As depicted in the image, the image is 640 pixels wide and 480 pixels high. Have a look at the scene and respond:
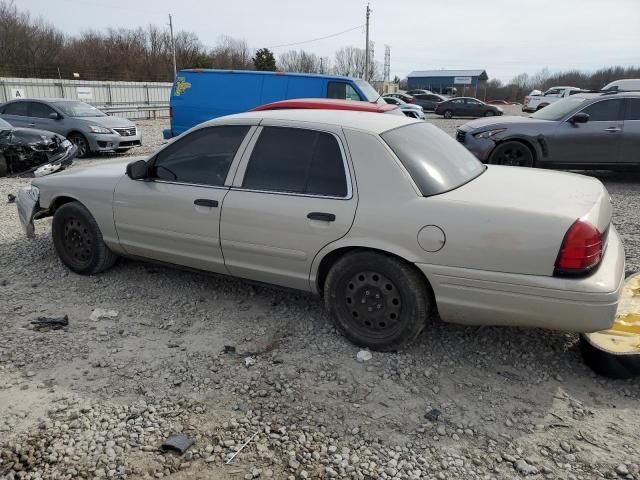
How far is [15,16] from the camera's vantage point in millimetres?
43469

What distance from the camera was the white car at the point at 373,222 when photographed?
295cm

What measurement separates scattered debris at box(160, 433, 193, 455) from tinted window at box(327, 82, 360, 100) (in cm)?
1010

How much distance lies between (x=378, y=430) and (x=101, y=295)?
2873 mm

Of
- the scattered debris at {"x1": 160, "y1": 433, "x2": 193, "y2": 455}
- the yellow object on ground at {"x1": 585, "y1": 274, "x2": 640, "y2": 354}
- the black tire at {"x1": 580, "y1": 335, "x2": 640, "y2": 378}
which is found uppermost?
the yellow object on ground at {"x1": 585, "y1": 274, "x2": 640, "y2": 354}

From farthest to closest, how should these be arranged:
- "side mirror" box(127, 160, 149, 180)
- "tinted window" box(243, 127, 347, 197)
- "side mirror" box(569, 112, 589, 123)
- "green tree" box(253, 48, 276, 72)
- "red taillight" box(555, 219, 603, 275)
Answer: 1. "green tree" box(253, 48, 276, 72)
2. "side mirror" box(569, 112, 589, 123)
3. "side mirror" box(127, 160, 149, 180)
4. "tinted window" box(243, 127, 347, 197)
5. "red taillight" box(555, 219, 603, 275)

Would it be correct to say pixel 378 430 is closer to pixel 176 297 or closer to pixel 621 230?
pixel 176 297

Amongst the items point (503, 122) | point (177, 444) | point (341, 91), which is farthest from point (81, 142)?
point (177, 444)

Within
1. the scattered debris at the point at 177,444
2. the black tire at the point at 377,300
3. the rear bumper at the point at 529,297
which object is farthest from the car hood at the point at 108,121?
the rear bumper at the point at 529,297

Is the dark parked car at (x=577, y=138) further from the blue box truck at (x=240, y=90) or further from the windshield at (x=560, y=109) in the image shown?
the blue box truck at (x=240, y=90)

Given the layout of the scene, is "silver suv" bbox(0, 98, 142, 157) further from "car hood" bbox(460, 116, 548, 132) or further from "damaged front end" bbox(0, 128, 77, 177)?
"car hood" bbox(460, 116, 548, 132)

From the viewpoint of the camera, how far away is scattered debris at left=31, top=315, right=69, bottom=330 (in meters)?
3.88

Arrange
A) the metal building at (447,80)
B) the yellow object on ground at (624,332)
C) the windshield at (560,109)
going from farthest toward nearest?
the metal building at (447,80) → the windshield at (560,109) → the yellow object on ground at (624,332)

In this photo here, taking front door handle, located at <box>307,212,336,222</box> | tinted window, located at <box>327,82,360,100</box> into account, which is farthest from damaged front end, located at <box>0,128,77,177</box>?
front door handle, located at <box>307,212,336,222</box>

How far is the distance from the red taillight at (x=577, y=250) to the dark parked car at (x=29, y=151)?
33.1 ft
